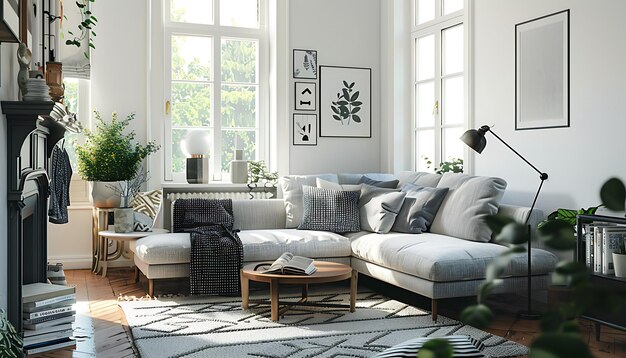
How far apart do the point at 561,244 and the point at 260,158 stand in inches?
262

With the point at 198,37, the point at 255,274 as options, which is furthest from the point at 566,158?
the point at 198,37

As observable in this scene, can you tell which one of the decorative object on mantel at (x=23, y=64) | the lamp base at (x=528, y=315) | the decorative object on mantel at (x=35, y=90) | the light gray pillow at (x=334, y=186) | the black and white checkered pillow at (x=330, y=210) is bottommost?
the lamp base at (x=528, y=315)

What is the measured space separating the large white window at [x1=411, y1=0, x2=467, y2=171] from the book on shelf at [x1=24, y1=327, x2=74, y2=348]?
12.3 ft

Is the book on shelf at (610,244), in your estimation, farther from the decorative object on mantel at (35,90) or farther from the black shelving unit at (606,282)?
the decorative object on mantel at (35,90)

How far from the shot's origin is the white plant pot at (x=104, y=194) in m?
6.05

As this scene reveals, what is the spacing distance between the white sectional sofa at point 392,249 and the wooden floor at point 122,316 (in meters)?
Answer: 0.25

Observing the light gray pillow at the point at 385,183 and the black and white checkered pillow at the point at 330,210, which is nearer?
the black and white checkered pillow at the point at 330,210

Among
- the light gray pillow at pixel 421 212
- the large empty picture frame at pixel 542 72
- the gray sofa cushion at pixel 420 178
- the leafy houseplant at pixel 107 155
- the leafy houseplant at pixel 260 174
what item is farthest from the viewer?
the leafy houseplant at pixel 260 174

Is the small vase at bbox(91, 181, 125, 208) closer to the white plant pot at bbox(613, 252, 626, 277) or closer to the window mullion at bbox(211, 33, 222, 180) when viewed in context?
the window mullion at bbox(211, 33, 222, 180)

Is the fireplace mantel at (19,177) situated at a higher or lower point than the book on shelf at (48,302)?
higher

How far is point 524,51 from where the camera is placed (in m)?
5.14

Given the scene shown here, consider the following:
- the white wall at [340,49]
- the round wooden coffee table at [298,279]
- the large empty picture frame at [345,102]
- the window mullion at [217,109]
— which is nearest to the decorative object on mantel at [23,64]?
the round wooden coffee table at [298,279]

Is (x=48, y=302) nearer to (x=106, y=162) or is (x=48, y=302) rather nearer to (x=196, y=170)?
(x=106, y=162)

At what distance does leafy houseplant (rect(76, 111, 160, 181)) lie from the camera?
20.0 feet
